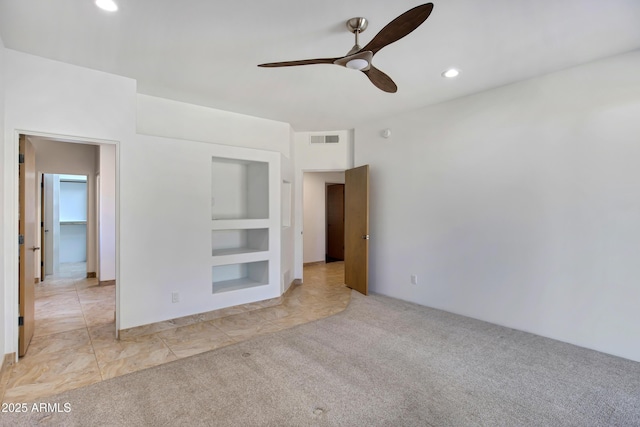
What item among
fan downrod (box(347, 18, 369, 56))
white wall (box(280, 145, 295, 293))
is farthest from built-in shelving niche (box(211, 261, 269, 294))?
fan downrod (box(347, 18, 369, 56))

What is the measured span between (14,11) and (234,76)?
5.44 feet

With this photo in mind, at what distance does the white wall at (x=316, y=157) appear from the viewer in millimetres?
5438

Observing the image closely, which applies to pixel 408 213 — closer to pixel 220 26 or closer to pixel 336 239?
pixel 220 26

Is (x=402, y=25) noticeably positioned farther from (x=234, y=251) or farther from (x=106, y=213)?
(x=106, y=213)

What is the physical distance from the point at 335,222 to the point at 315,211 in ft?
2.41

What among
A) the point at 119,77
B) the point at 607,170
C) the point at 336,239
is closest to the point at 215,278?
the point at 119,77

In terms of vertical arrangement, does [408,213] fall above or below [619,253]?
above

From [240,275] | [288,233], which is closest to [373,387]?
[240,275]

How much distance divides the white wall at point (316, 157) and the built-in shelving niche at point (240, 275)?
3.58 ft

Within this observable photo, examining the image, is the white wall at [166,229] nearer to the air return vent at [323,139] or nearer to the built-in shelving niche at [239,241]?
the built-in shelving niche at [239,241]

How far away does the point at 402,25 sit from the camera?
1800 millimetres

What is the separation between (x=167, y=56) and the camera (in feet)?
9.27

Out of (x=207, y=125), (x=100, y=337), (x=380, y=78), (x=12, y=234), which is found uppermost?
(x=207, y=125)

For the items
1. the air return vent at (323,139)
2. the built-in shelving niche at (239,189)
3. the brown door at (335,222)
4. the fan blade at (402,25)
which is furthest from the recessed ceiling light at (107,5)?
the brown door at (335,222)
